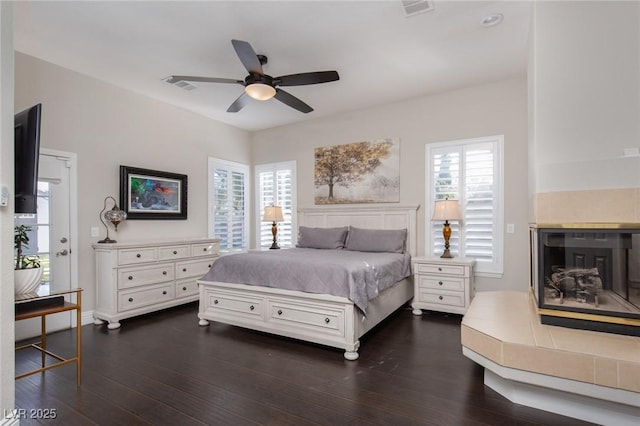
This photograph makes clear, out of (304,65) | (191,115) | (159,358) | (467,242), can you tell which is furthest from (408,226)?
(191,115)

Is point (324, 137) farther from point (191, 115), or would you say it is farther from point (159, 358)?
point (159, 358)

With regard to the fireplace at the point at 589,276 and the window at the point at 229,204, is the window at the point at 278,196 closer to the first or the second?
the window at the point at 229,204

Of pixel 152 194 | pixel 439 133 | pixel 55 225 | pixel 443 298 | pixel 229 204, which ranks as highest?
pixel 439 133

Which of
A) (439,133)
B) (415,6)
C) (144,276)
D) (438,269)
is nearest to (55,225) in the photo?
(144,276)

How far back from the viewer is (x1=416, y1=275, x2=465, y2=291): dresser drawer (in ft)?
13.1

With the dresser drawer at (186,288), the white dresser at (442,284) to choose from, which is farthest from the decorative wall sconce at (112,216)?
the white dresser at (442,284)

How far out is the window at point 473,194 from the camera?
4.18m

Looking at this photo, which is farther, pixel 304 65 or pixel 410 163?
pixel 410 163

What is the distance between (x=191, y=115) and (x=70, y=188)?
6.95ft

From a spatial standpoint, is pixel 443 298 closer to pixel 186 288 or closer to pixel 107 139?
pixel 186 288

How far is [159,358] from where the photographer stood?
116 inches

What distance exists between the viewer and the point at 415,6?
2.68m

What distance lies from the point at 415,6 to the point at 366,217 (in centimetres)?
298

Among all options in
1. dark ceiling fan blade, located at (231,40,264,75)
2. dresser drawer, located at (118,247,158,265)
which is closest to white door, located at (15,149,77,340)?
dresser drawer, located at (118,247,158,265)
